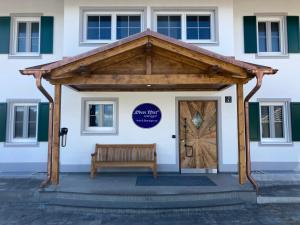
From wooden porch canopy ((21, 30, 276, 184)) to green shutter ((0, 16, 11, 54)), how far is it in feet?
11.8

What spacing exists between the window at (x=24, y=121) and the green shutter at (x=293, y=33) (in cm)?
828

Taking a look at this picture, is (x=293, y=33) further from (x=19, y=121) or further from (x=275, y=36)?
(x=19, y=121)

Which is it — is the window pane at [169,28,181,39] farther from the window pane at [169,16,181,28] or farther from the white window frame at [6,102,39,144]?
the white window frame at [6,102,39,144]

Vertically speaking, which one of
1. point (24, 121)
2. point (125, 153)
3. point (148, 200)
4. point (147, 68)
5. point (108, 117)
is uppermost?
point (147, 68)

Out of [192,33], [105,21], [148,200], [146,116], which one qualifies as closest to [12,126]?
[146,116]

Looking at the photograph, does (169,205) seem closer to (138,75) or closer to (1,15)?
(138,75)

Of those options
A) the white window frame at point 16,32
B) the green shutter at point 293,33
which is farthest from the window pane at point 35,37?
the green shutter at point 293,33

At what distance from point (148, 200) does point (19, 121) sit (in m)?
5.24

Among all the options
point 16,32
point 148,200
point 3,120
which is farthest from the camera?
point 16,32

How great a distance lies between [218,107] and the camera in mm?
8211

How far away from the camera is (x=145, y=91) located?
26.8ft

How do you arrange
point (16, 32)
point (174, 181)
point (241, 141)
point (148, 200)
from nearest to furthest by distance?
point (148, 200), point (241, 141), point (174, 181), point (16, 32)

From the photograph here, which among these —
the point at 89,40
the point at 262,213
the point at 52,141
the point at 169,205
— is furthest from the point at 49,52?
the point at 262,213

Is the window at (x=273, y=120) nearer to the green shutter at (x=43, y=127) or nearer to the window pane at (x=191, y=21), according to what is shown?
the window pane at (x=191, y=21)
